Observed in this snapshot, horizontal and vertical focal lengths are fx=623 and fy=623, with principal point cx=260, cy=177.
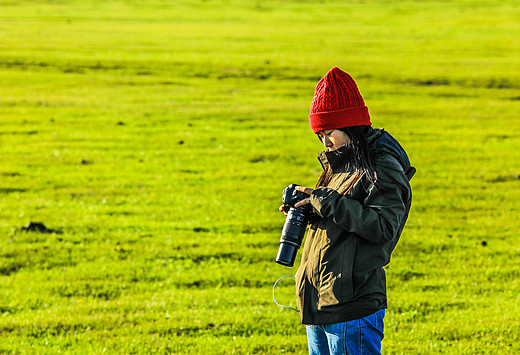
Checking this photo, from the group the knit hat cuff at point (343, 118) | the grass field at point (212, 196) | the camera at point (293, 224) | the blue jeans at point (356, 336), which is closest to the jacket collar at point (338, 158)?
the knit hat cuff at point (343, 118)

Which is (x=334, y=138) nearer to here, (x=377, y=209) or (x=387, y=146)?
(x=387, y=146)

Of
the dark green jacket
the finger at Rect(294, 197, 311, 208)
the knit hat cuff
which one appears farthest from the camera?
the knit hat cuff

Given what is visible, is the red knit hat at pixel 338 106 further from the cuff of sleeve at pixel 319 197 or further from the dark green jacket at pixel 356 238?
the cuff of sleeve at pixel 319 197

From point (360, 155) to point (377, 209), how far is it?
395 mm

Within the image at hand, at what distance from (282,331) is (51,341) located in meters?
2.88

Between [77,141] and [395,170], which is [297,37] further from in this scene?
[395,170]

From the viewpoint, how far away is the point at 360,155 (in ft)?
13.9

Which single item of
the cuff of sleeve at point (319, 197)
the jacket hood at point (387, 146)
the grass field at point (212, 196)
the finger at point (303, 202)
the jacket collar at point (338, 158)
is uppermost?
the jacket hood at point (387, 146)

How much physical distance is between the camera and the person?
0.07 metres

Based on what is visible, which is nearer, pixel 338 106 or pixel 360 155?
pixel 360 155

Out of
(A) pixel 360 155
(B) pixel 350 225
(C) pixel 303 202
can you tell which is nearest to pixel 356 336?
(B) pixel 350 225

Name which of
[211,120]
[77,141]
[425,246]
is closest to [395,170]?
[425,246]

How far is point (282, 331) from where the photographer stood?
803 centimetres

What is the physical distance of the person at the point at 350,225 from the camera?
4.12m
